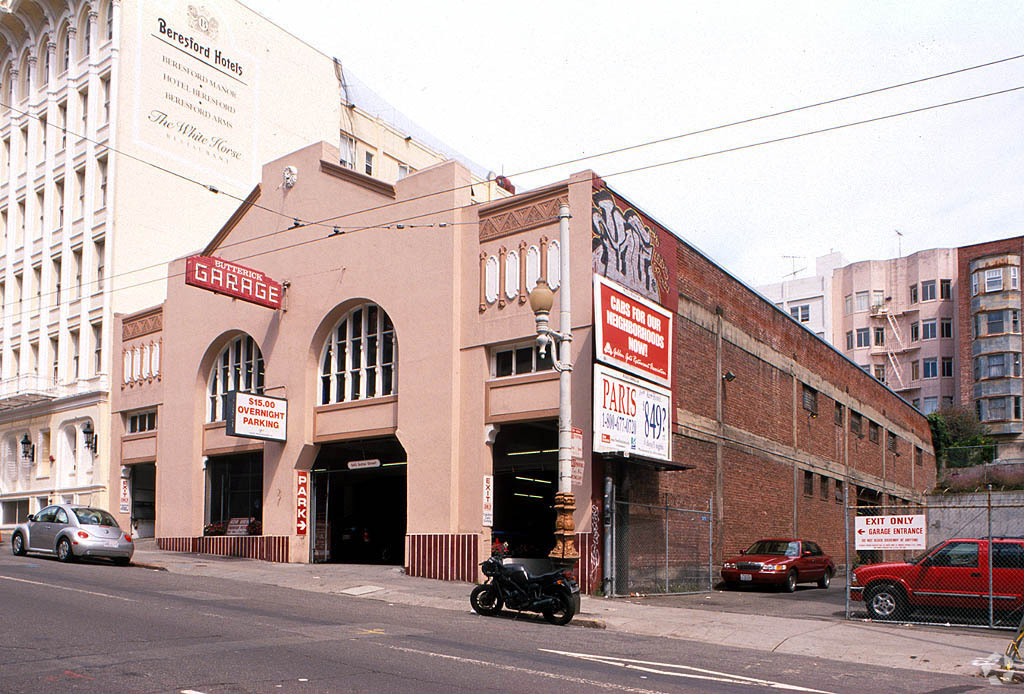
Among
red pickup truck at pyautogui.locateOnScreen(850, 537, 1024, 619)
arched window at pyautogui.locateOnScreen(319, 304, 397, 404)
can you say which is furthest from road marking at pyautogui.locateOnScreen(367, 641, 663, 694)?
arched window at pyautogui.locateOnScreen(319, 304, 397, 404)

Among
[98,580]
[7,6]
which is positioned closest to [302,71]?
[7,6]

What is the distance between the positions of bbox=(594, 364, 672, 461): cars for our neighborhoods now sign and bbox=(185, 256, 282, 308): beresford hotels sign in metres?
11.7

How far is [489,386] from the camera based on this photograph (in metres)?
23.7

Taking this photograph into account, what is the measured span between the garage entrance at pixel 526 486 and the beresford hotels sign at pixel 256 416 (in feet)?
20.4

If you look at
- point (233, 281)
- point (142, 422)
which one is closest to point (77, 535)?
point (233, 281)

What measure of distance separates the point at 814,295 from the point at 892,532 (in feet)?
233

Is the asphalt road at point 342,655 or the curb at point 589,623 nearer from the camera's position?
the asphalt road at point 342,655

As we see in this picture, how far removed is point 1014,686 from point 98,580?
16.2 meters

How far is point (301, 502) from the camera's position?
2795 centimetres

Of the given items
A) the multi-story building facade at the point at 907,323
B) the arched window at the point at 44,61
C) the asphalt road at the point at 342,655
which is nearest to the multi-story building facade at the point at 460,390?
the asphalt road at the point at 342,655

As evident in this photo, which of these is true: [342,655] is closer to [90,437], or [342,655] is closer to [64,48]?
[90,437]

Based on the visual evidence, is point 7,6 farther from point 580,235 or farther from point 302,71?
point 580,235

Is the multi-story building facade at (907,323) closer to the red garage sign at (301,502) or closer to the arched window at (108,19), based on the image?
the red garage sign at (301,502)

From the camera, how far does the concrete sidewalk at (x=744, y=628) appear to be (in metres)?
14.1
